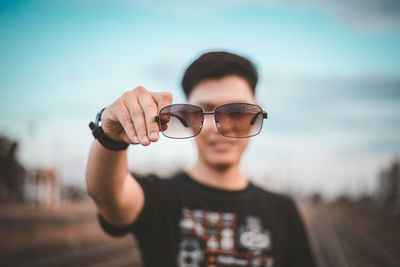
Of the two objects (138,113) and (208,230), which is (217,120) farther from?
(208,230)

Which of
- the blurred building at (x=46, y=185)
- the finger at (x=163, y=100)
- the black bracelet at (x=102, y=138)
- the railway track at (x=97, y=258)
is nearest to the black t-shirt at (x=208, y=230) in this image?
the black bracelet at (x=102, y=138)

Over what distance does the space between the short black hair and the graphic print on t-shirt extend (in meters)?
1.05

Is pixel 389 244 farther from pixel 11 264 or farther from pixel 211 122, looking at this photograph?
pixel 211 122

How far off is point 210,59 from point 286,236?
63.4 inches

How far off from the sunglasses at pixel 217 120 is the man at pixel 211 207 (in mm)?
272

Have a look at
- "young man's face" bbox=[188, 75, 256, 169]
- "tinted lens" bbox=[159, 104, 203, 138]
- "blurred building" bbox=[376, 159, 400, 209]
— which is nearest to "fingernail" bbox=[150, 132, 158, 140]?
"tinted lens" bbox=[159, 104, 203, 138]

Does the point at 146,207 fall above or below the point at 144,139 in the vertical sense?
below

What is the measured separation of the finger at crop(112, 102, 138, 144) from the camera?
1498 mm

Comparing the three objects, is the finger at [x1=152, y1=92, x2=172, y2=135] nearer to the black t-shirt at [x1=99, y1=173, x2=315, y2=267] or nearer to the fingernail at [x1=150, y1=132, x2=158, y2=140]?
the fingernail at [x1=150, y1=132, x2=158, y2=140]

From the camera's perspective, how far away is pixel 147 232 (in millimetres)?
2473

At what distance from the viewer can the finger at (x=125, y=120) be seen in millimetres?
1498

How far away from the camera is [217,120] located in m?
1.76

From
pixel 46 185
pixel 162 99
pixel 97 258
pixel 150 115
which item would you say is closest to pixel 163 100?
pixel 162 99

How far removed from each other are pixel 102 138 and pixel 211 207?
1.20 meters
